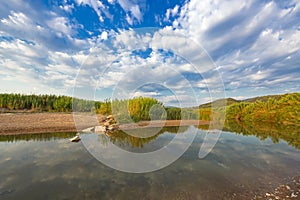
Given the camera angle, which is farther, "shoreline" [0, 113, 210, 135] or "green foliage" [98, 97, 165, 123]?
"green foliage" [98, 97, 165, 123]

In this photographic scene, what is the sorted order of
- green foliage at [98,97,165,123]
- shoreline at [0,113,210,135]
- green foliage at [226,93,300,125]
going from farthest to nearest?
green foliage at [226,93,300,125] < green foliage at [98,97,165,123] < shoreline at [0,113,210,135]

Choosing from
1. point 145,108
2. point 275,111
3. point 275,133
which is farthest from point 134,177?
point 275,111

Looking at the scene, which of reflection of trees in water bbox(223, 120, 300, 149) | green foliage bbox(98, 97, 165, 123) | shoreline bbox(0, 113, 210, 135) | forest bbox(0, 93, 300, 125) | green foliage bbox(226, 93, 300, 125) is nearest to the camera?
shoreline bbox(0, 113, 210, 135)

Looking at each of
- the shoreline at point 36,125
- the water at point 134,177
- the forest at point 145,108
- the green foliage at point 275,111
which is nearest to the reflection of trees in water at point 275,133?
the forest at point 145,108

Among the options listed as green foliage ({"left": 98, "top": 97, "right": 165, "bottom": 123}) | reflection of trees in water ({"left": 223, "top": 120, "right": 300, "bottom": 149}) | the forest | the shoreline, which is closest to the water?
the shoreline

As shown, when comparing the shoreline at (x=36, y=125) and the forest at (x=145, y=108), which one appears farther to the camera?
the forest at (x=145, y=108)

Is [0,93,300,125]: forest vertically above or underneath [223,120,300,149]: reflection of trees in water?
above

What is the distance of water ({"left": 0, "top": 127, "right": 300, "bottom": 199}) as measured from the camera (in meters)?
4.34

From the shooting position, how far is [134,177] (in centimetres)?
542

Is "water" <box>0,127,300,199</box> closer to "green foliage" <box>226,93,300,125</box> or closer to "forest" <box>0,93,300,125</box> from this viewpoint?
"forest" <box>0,93,300,125</box>

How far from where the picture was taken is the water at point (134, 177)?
14.3 ft

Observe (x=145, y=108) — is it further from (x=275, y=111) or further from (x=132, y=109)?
(x=275, y=111)

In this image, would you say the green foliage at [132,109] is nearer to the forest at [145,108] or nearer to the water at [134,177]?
the forest at [145,108]

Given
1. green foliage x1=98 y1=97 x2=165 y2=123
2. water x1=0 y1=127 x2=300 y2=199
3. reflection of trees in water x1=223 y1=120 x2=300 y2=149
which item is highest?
green foliage x1=98 y1=97 x2=165 y2=123
